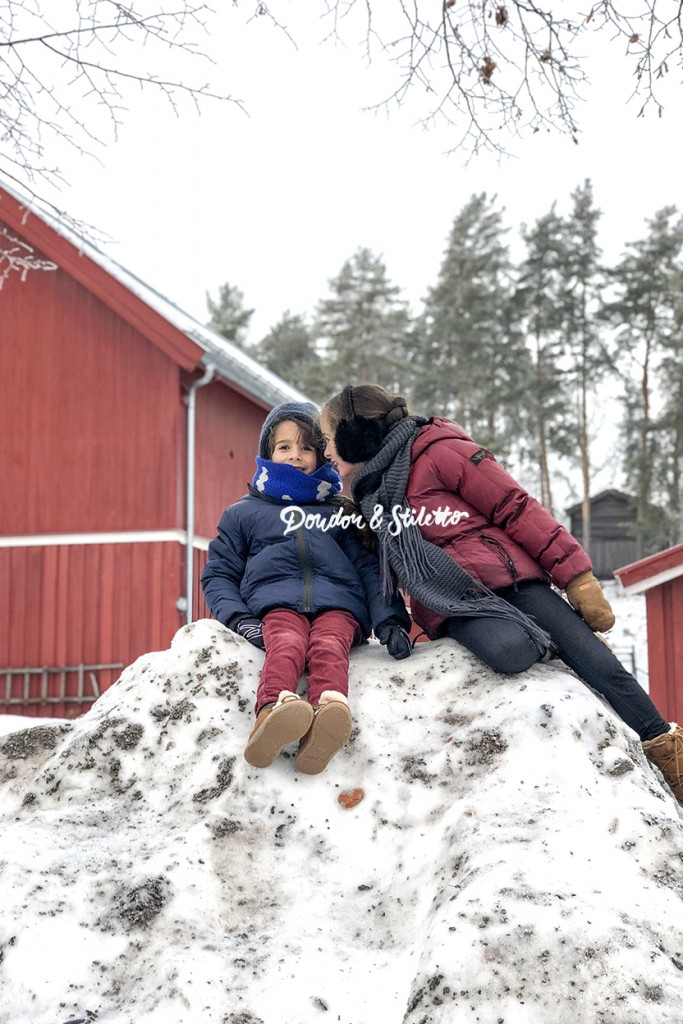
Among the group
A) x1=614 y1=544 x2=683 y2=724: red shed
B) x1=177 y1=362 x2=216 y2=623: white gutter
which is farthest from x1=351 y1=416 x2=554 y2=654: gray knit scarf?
x1=614 y1=544 x2=683 y2=724: red shed

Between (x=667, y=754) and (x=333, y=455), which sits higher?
(x=333, y=455)

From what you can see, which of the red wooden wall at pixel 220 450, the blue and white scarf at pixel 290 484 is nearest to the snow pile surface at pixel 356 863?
the blue and white scarf at pixel 290 484

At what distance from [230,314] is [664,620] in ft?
98.1

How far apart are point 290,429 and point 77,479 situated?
19.0ft

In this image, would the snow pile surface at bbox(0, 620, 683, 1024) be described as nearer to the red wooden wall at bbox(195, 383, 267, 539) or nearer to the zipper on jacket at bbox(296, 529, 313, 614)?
the zipper on jacket at bbox(296, 529, 313, 614)

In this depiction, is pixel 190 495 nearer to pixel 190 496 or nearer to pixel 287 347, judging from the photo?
pixel 190 496

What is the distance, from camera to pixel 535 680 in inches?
114

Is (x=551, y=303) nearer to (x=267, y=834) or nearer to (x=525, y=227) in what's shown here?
(x=525, y=227)

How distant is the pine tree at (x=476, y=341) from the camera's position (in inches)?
1113

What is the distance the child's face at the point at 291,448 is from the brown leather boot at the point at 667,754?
1656 mm

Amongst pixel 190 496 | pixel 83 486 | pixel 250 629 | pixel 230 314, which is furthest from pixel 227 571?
pixel 230 314

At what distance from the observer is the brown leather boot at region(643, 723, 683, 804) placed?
3.05m

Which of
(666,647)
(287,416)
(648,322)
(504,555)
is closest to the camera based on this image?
(504,555)

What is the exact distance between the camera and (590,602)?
10.2 ft
